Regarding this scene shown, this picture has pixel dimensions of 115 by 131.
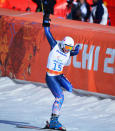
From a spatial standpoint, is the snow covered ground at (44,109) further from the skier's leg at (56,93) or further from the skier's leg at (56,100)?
the skier's leg at (56,93)

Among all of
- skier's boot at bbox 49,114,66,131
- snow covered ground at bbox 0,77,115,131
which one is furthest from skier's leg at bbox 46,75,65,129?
snow covered ground at bbox 0,77,115,131

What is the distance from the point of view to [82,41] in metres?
12.3

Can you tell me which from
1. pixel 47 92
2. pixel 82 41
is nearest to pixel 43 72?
pixel 47 92

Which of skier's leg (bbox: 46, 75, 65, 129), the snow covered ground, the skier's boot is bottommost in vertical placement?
the snow covered ground

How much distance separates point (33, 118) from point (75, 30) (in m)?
3.34

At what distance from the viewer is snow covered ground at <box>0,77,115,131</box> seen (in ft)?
31.7

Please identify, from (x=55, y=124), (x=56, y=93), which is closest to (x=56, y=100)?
(x=56, y=93)

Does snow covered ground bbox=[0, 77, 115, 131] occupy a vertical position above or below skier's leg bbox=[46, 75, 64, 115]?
below

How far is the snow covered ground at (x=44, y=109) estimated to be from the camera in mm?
9672

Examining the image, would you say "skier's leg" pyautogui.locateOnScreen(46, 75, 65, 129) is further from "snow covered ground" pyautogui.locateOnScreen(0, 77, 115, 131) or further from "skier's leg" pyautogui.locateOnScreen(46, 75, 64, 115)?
"snow covered ground" pyautogui.locateOnScreen(0, 77, 115, 131)

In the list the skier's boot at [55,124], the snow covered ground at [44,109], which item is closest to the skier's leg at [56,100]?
the skier's boot at [55,124]

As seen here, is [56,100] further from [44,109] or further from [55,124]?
[44,109]

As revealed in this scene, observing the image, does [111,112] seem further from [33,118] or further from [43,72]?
[43,72]

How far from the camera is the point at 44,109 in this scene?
11.1 metres
